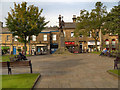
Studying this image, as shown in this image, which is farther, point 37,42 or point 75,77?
point 37,42

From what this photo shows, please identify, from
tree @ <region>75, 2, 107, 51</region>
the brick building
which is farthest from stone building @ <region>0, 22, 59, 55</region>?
tree @ <region>75, 2, 107, 51</region>

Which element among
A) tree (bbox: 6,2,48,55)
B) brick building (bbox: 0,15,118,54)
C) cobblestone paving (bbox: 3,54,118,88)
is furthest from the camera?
brick building (bbox: 0,15,118,54)

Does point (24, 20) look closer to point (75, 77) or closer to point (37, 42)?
point (37, 42)

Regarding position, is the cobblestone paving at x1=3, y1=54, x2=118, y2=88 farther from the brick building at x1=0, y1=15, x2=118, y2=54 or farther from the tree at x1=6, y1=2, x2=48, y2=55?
the brick building at x1=0, y1=15, x2=118, y2=54

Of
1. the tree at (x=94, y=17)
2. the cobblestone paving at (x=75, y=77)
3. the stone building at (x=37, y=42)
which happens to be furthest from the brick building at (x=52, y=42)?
the cobblestone paving at (x=75, y=77)

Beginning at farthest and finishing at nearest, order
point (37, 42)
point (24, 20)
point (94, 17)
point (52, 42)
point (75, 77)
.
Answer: point (52, 42) → point (37, 42) → point (94, 17) → point (24, 20) → point (75, 77)

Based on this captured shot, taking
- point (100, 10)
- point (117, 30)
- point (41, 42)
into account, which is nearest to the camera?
point (117, 30)

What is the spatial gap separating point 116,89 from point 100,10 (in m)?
28.2

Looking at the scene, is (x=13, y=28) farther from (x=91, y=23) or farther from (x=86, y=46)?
(x=86, y=46)

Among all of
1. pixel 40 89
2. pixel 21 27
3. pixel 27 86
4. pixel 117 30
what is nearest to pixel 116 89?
pixel 40 89

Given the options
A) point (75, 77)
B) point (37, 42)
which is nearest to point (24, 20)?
point (37, 42)

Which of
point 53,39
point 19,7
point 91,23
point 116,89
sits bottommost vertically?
point 116,89

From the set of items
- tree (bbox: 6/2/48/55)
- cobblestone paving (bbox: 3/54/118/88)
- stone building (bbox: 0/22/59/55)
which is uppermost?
tree (bbox: 6/2/48/55)

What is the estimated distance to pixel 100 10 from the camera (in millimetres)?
30578
